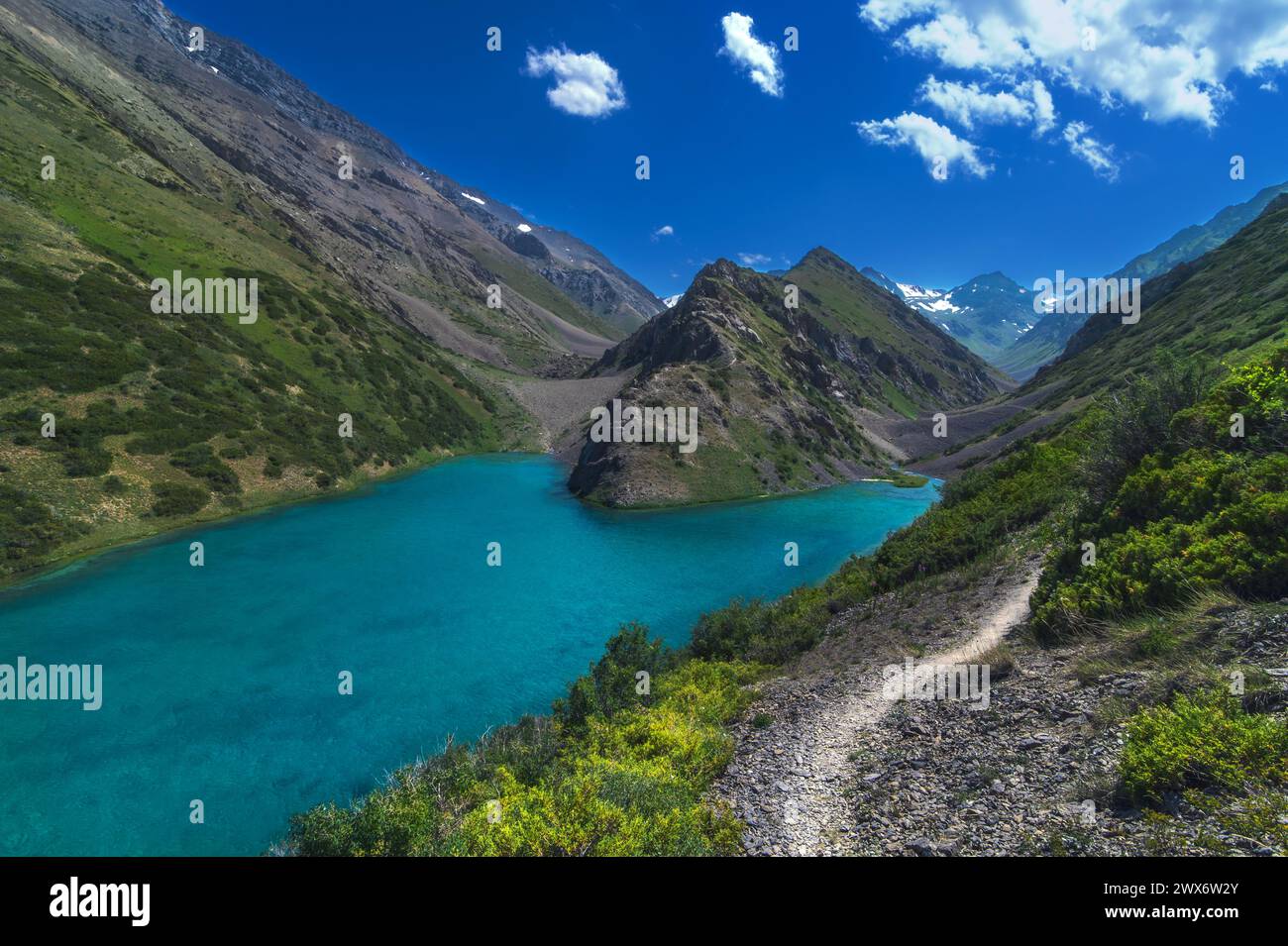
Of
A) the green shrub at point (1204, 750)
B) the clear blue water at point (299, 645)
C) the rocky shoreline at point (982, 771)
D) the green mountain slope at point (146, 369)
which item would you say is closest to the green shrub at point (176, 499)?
the green mountain slope at point (146, 369)

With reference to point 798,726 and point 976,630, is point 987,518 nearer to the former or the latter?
point 976,630

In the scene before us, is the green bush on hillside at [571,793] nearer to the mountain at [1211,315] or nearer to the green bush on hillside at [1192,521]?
the green bush on hillside at [1192,521]

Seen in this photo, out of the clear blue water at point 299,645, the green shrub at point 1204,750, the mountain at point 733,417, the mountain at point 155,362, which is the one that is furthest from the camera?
the mountain at point 733,417

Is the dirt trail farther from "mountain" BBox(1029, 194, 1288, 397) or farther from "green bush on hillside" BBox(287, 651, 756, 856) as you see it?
"mountain" BBox(1029, 194, 1288, 397)

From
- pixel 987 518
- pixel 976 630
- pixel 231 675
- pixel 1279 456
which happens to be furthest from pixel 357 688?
pixel 987 518

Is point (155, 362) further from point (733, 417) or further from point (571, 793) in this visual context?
point (733, 417)

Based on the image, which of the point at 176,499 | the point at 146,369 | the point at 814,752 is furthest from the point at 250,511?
the point at 814,752
